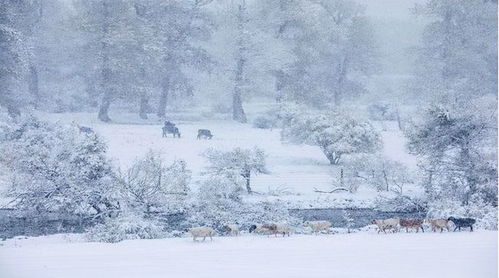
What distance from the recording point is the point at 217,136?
25.6 ft

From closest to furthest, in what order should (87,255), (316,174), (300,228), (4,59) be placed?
(87,255)
(4,59)
(300,228)
(316,174)

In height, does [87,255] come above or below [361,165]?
below

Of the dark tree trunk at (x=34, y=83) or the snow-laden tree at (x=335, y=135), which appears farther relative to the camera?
the snow-laden tree at (x=335, y=135)

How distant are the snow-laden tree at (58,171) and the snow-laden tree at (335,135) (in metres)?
2.52

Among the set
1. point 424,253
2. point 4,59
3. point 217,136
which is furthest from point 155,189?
point 424,253

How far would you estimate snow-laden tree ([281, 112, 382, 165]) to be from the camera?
26.6 feet

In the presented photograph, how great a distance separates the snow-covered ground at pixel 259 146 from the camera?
7547 mm

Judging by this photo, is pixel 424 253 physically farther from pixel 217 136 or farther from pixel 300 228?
pixel 217 136

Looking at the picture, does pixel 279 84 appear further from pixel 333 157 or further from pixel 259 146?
pixel 333 157

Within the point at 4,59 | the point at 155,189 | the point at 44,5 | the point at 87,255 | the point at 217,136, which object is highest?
the point at 44,5

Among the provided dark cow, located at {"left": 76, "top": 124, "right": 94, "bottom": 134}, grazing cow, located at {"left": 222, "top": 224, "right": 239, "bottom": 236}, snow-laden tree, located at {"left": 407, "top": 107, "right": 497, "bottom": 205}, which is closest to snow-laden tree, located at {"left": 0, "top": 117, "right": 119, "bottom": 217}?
dark cow, located at {"left": 76, "top": 124, "right": 94, "bottom": 134}

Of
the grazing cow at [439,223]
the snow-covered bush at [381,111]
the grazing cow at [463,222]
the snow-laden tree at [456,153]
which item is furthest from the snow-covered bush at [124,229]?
the snow-laden tree at [456,153]

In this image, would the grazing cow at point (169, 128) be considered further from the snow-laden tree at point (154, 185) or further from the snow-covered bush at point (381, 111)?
the snow-covered bush at point (381, 111)

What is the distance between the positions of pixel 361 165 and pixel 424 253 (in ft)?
8.03
